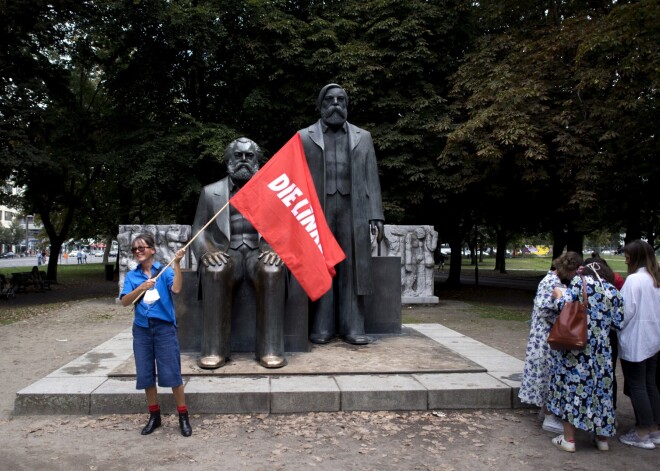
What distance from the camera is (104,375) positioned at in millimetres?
6078

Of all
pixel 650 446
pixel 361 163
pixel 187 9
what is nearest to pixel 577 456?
pixel 650 446

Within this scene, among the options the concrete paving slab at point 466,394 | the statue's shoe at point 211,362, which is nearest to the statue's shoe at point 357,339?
the concrete paving slab at point 466,394

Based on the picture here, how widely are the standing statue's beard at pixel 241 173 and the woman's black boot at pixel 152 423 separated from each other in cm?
282

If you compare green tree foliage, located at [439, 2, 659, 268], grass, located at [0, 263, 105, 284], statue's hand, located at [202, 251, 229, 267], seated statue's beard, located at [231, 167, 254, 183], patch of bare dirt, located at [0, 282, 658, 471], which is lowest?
grass, located at [0, 263, 105, 284]

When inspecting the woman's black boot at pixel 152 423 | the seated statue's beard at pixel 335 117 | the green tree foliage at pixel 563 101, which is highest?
the green tree foliage at pixel 563 101

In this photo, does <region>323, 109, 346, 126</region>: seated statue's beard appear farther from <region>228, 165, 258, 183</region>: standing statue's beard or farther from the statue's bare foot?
the statue's bare foot

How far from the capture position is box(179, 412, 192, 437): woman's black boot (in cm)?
486

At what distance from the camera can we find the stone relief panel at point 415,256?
58.7 feet

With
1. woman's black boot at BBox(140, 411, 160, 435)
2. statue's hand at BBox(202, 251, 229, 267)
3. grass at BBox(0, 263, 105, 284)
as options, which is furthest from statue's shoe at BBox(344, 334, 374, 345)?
grass at BBox(0, 263, 105, 284)

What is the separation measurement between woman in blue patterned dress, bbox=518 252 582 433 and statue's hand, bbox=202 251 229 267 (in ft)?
10.8

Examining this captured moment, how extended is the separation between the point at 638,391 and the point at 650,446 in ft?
1.51

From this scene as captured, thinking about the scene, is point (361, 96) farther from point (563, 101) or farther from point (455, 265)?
point (455, 265)

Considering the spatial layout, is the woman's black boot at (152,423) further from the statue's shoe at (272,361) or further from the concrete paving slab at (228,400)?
the statue's shoe at (272,361)

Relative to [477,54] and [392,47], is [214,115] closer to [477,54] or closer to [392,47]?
[392,47]
